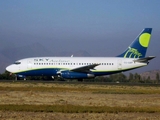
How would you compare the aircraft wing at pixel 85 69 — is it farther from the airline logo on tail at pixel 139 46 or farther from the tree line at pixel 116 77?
the tree line at pixel 116 77

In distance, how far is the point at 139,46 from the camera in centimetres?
5762

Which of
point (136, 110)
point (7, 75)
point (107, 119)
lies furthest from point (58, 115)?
point (7, 75)

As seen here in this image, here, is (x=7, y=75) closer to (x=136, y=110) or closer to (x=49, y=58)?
(x=49, y=58)

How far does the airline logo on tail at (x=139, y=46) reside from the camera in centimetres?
5719

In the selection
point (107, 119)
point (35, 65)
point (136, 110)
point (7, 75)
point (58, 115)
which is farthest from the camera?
point (7, 75)

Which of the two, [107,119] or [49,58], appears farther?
[49,58]

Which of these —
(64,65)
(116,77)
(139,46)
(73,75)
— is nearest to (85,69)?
(73,75)

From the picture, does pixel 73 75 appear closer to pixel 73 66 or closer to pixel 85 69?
pixel 73 66

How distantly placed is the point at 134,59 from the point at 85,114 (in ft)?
130

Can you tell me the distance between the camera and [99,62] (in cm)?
5547

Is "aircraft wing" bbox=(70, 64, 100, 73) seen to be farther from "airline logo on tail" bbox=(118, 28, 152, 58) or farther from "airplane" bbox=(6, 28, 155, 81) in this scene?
"airline logo on tail" bbox=(118, 28, 152, 58)

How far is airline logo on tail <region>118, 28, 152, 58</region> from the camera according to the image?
188ft

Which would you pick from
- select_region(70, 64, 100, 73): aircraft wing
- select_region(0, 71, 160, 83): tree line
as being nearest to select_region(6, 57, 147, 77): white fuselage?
select_region(70, 64, 100, 73): aircraft wing

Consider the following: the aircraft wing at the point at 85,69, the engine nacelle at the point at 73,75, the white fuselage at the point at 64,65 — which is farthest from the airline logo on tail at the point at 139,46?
the engine nacelle at the point at 73,75
